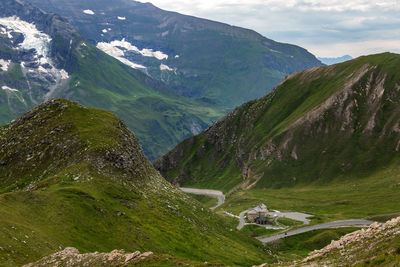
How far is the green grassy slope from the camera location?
81294mm

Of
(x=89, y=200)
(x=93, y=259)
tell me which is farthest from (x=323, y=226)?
(x=93, y=259)

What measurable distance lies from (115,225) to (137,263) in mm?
41637

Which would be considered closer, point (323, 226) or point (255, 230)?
point (323, 226)

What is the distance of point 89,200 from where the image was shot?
321ft

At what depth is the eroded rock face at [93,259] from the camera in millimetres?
55562

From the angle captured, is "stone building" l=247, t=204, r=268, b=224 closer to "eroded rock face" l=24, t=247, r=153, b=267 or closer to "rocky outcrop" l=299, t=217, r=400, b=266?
"eroded rock face" l=24, t=247, r=153, b=267

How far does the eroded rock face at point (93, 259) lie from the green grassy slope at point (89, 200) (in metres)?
5.54

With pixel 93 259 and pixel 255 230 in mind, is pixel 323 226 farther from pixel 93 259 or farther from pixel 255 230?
pixel 93 259

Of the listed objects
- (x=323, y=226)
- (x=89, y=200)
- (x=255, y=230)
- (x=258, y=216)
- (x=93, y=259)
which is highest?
(x=93, y=259)

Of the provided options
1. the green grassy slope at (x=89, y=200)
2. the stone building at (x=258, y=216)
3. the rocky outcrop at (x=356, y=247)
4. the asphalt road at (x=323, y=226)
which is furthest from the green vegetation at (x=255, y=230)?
the rocky outcrop at (x=356, y=247)

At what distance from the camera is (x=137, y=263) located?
54.8 meters

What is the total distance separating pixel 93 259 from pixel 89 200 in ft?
138


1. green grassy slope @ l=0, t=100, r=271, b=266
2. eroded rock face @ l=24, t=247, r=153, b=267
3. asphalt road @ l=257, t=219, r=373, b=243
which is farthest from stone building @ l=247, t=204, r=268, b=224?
eroded rock face @ l=24, t=247, r=153, b=267

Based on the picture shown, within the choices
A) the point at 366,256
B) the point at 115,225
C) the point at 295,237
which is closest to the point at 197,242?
the point at 115,225
